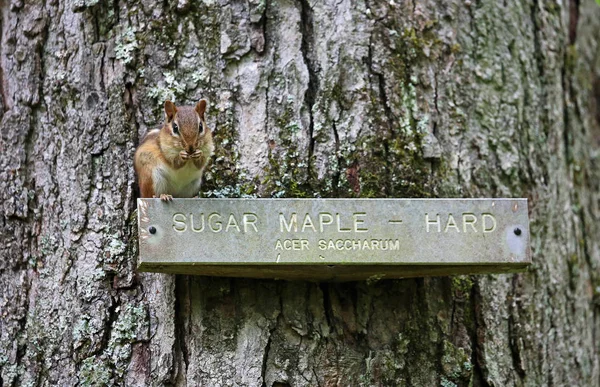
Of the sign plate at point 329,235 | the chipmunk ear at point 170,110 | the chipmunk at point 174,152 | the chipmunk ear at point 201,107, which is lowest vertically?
the sign plate at point 329,235

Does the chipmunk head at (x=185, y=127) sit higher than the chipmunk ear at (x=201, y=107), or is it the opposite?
the chipmunk ear at (x=201, y=107)

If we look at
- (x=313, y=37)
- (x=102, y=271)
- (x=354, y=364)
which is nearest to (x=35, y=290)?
(x=102, y=271)

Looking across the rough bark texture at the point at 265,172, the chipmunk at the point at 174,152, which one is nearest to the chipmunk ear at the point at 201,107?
the chipmunk at the point at 174,152

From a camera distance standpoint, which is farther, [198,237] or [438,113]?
[438,113]

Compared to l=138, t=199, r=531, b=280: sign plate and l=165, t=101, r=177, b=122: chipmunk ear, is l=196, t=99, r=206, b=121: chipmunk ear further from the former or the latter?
l=138, t=199, r=531, b=280: sign plate

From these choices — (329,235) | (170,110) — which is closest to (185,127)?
(170,110)

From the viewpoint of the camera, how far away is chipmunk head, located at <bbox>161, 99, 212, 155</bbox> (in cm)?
267

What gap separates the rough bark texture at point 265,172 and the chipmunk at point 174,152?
15 centimetres

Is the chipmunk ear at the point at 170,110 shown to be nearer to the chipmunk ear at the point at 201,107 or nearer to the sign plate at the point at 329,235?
the chipmunk ear at the point at 201,107

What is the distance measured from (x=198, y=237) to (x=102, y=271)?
49 cm

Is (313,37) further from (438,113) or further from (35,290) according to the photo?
(35,290)

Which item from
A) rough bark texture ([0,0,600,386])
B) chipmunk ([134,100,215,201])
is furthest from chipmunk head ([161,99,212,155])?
rough bark texture ([0,0,600,386])

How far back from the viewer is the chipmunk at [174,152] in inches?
105

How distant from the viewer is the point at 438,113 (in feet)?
10.1
